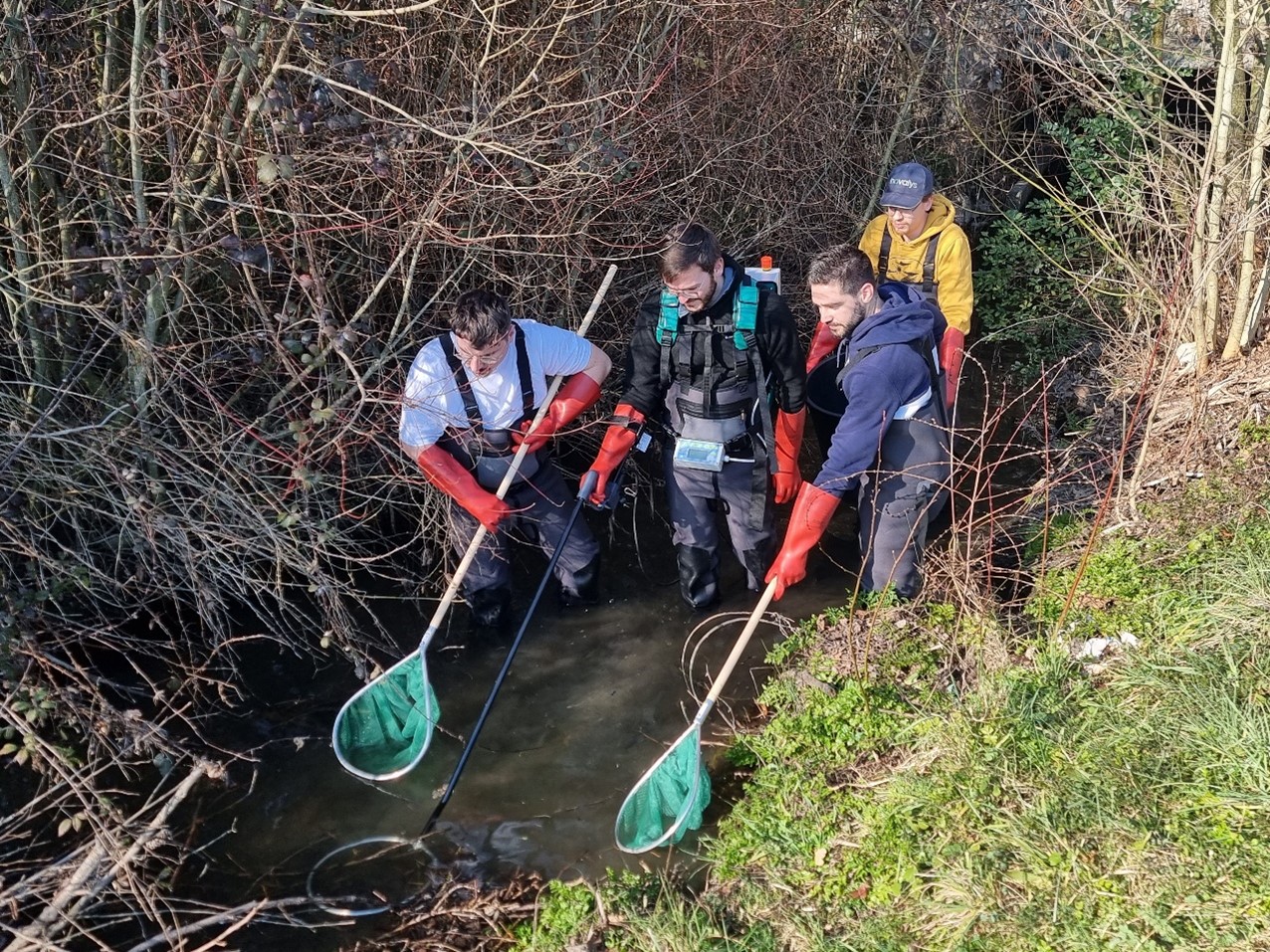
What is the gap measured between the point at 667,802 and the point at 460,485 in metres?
1.75

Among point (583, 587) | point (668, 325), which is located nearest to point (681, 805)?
point (583, 587)

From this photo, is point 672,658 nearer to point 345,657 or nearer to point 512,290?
point 345,657

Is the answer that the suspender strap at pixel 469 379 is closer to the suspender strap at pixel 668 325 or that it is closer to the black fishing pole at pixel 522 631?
the black fishing pole at pixel 522 631

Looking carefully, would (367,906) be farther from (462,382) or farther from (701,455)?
(701,455)

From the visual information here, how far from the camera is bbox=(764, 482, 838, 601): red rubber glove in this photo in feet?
14.6

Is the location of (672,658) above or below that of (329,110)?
below

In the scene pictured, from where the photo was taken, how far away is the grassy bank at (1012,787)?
11.1 feet

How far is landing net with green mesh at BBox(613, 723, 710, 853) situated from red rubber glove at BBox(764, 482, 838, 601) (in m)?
0.80

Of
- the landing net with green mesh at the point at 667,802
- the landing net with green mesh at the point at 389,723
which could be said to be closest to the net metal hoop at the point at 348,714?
the landing net with green mesh at the point at 389,723

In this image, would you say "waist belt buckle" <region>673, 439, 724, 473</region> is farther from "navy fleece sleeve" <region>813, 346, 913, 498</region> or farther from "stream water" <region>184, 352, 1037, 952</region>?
"stream water" <region>184, 352, 1037, 952</region>

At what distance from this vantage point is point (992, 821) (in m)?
3.72

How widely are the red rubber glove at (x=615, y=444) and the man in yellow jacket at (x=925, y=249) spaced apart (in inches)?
48.9

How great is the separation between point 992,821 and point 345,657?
11.0 feet

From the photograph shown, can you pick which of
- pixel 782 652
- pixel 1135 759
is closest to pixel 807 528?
pixel 782 652
